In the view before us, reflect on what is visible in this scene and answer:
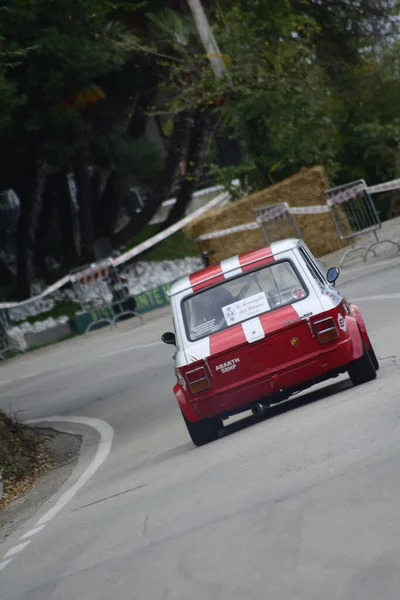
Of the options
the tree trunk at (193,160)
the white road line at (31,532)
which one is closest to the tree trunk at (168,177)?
→ the tree trunk at (193,160)

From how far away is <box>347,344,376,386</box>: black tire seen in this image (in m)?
12.8

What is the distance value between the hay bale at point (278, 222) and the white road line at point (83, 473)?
1244 cm

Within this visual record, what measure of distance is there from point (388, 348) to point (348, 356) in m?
2.57

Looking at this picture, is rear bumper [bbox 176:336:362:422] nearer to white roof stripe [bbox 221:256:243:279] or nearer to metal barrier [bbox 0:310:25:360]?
white roof stripe [bbox 221:256:243:279]


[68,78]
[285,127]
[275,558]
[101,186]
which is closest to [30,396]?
[285,127]

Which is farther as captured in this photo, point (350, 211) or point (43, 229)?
point (43, 229)

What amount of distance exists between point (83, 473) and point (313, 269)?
3052 mm

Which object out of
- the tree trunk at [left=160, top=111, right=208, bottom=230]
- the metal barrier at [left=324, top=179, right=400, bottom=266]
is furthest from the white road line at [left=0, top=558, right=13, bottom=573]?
the tree trunk at [left=160, top=111, right=208, bottom=230]

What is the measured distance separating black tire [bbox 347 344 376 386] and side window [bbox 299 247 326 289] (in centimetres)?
75

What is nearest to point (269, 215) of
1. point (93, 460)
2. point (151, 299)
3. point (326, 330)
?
point (151, 299)

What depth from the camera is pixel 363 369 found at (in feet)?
42.1

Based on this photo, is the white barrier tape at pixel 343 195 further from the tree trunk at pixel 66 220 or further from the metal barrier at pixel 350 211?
the tree trunk at pixel 66 220

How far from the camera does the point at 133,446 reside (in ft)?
49.7

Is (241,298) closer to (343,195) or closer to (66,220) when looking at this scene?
(343,195)
